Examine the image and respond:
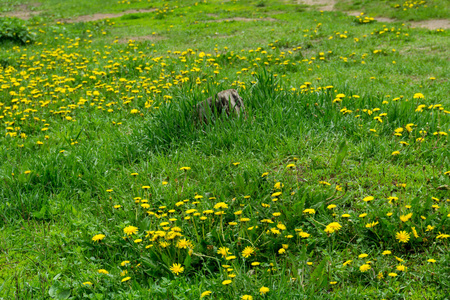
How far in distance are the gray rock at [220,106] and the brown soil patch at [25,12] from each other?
17379 millimetres

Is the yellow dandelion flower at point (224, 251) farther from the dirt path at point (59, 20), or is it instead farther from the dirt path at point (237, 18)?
the dirt path at point (59, 20)

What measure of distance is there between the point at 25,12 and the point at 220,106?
65.4 feet

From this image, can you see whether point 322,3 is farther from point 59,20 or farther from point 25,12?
point 25,12

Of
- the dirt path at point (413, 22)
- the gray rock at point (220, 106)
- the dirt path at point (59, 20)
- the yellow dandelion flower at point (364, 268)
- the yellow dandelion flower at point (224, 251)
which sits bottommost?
the yellow dandelion flower at point (364, 268)

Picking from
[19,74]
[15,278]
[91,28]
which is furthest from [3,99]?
[91,28]

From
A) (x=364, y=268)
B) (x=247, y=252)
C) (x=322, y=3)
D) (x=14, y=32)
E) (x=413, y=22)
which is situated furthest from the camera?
(x=322, y=3)

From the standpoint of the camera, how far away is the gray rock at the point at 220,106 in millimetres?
4824

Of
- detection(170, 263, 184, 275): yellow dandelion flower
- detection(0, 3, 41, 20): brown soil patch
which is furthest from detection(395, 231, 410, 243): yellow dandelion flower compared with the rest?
detection(0, 3, 41, 20): brown soil patch

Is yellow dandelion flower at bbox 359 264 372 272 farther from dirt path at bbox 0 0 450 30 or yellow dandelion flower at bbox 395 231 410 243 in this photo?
dirt path at bbox 0 0 450 30

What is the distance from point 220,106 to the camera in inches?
195

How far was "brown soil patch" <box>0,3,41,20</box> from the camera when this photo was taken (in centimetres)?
1946

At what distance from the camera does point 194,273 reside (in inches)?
117

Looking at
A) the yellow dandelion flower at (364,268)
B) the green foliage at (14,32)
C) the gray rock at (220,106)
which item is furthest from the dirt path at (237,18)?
the yellow dandelion flower at (364,268)

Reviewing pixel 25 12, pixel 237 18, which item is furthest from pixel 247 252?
pixel 25 12
